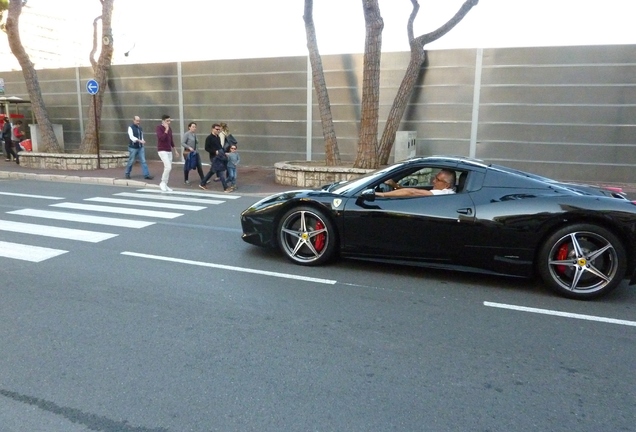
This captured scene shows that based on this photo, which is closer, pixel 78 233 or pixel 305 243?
pixel 305 243

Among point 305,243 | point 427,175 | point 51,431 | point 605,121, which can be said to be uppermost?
point 605,121

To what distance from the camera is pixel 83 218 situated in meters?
8.52

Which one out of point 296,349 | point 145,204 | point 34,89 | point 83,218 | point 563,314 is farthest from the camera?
point 34,89

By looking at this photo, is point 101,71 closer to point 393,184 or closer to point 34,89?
point 34,89

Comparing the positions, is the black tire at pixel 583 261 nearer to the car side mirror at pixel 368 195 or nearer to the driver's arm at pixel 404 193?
the driver's arm at pixel 404 193

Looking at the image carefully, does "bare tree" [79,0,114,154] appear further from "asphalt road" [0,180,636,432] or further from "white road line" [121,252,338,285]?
"asphalt road" [0,180,636,432]

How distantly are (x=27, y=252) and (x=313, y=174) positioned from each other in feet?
24.9

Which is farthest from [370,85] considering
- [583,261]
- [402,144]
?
[583,261]

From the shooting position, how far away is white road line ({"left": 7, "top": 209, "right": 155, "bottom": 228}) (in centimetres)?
812

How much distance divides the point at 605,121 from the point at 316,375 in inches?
521

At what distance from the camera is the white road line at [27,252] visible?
609 centimetres

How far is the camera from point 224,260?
609 cm

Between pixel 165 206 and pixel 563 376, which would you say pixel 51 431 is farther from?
pixel 165 206

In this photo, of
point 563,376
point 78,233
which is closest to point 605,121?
point 563,376
